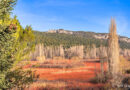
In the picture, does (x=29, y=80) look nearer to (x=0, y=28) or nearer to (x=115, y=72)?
(x=0, y=28)

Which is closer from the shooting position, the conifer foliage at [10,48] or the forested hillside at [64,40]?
the conifer foliage at [10,48]

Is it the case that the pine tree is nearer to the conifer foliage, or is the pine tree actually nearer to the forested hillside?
the conifer foliage

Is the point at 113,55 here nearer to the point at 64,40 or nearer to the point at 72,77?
the point at 72,77

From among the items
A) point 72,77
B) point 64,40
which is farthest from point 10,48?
point 64,40

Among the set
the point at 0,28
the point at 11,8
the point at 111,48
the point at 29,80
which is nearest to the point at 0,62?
the point at 0,28

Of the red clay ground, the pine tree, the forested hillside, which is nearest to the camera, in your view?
the red clay ground

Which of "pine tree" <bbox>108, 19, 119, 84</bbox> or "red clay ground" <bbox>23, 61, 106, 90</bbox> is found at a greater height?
"pine tree" <bbox>108, 19, 119, 84</bbox>

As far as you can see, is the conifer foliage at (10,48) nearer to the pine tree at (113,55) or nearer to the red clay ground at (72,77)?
the red clay ground at (72,77)

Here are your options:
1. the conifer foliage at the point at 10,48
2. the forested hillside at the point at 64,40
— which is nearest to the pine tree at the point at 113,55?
the conifer foliage at the point at 10,48

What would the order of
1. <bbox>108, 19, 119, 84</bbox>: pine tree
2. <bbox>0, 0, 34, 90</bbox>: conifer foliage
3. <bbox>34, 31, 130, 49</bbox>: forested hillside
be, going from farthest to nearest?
<bbox>34, 31, 130, 49</bbox>: forested hillside
<bbox>108, 19, 119, 84</bbox>: pine tree
<bbox>0, 0, 34, 90</bbox>: conifer foliage

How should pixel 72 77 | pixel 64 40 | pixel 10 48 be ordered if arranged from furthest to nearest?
pixel 64 40 < pixel 72 77 < pixel 10 48

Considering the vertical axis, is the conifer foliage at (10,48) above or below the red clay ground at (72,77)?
above

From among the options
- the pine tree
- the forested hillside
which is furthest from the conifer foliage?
the forested hillside

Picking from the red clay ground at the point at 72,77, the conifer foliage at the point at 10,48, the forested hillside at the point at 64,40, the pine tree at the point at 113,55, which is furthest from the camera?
the forested hillside at the point at 64,40
